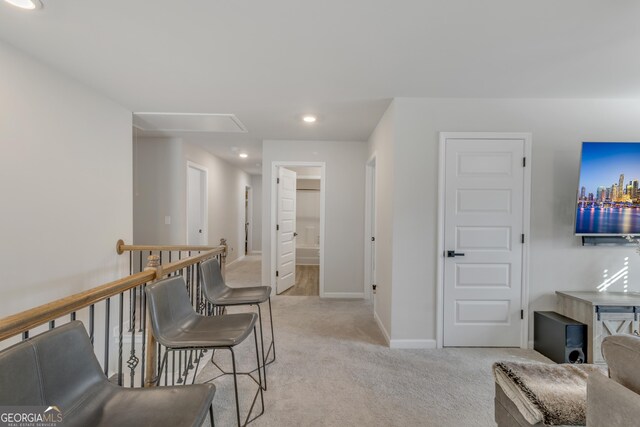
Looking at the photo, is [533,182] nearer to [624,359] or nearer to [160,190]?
[624,359]

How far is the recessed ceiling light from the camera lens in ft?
5.05

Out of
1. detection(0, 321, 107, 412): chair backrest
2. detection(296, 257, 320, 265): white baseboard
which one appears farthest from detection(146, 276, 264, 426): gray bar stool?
detection(296, 257, 320, 265): white baseboard

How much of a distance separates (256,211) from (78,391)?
26.2ft

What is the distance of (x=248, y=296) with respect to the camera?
2342mm

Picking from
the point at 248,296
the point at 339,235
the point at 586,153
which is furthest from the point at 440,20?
the point at 339,235

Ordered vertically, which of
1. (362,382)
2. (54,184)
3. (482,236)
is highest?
(54,184)

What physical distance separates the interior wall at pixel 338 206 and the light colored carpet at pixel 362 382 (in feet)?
4.07

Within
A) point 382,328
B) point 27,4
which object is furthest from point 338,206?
point 27,4

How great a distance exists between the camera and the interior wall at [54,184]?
2043 millimetres

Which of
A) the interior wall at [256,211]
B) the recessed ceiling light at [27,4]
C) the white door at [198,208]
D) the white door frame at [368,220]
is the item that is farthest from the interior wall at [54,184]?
the interior wall at [256,211]

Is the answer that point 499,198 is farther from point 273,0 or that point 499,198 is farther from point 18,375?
point 18,375

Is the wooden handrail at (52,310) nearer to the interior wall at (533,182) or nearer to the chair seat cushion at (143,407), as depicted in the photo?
the chair seat cushion at (143,407)

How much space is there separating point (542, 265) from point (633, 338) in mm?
2097

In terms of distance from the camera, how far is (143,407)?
1.08 meters
